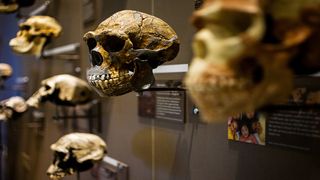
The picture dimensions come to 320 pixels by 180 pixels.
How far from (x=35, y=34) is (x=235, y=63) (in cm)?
146

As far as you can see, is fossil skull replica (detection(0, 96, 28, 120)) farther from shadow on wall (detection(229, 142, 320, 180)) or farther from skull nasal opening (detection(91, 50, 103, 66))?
shadow on wall (detection(229, 142, 320, 180))

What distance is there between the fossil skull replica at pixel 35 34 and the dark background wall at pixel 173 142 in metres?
0.18

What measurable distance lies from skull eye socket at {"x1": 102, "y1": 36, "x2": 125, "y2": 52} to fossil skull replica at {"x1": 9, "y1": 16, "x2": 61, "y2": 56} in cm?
94

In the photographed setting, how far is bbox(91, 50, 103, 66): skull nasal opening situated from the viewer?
93cm

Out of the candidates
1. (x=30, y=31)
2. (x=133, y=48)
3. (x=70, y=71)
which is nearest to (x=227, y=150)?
(x=133, y=48)

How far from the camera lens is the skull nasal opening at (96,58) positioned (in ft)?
3.06

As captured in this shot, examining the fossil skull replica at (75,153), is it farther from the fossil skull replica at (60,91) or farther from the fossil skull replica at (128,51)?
the fossil skull replica at (128,51)

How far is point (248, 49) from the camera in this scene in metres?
0.45

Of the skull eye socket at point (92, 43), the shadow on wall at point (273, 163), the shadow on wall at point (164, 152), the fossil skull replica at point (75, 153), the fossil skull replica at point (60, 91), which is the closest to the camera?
the shadow on wall at point (273, 163)

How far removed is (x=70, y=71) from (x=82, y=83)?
0.42 meters

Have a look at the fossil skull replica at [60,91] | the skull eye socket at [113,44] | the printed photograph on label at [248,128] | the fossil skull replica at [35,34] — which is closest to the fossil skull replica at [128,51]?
the skull eye socket at [113,44]

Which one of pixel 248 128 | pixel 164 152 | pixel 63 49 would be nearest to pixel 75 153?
pixel 164 152

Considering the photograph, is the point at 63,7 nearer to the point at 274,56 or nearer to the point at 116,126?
the point at 116,126

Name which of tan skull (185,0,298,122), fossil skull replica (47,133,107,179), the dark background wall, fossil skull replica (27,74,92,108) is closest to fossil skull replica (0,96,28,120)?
fossil skull replica (27,74,92,108)
